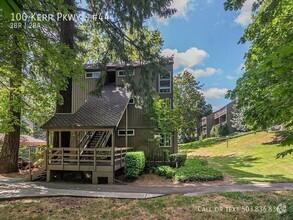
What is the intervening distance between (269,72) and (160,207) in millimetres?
4840

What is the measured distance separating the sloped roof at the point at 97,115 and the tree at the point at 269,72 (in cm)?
731

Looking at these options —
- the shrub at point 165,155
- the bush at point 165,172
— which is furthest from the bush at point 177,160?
the bush at point 165,172

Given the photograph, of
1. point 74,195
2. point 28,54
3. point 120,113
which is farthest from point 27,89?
point 74,195

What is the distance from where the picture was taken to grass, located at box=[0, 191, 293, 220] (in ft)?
22.4

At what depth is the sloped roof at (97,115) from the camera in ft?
41.1

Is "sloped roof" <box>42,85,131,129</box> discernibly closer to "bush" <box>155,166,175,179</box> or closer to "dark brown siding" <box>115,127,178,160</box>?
"dark brown siding" <box>115,127,178,160</box>

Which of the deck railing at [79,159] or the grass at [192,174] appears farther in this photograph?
the deck railing at [79,159]

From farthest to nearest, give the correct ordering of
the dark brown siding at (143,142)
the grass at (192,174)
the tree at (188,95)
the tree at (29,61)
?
the tree at (188,95) < the dark brown siding at (143,142) < the grass at (192,174) < the tree at (29,61)

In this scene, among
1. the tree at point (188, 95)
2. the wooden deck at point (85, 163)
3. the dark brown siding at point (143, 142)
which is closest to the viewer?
the wooden deck at point (85, 163)

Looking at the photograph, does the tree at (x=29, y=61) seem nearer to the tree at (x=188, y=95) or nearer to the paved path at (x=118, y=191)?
the paved path at (x=118, y=191)

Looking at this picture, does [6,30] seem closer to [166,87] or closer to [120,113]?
[120,113]

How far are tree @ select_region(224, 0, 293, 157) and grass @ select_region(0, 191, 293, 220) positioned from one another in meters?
2.73

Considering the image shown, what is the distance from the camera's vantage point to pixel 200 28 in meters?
17.9

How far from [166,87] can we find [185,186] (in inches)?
347
